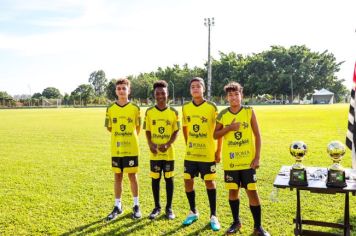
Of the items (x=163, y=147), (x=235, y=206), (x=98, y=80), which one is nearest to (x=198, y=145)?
(x=163, y=147)

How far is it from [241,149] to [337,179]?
3.84 feet

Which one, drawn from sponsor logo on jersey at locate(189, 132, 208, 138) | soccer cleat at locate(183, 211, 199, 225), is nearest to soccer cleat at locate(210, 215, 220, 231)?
soccer cleat at locate(183, 211, 199, 225)

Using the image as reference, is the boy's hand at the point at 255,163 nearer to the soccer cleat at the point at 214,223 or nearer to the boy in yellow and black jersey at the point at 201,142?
the boy in yellow and black jersey at the point at 201,142

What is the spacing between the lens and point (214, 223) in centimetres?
456

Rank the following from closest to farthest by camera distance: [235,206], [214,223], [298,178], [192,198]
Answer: [298,178]
[235,206]
[214,223]
[192,198]

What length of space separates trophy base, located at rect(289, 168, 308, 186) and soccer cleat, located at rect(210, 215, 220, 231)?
4.63ft

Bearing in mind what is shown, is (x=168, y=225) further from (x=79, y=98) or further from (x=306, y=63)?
(x=79, y=98)

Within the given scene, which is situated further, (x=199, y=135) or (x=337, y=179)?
(x=199, y=135)

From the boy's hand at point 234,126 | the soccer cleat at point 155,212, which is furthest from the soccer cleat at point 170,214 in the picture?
the boy's hand at point 234,126

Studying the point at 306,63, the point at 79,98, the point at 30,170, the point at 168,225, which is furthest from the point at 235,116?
the point at 79,98

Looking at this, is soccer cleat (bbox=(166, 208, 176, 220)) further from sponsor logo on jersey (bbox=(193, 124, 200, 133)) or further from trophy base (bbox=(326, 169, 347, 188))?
trophy base (bbox=(326, 169, 347, 188))

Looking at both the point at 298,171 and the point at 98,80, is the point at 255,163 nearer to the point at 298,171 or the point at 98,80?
the point at 298,171

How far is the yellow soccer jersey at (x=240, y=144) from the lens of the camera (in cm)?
420

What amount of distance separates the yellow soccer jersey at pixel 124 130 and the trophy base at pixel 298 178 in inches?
92.6
